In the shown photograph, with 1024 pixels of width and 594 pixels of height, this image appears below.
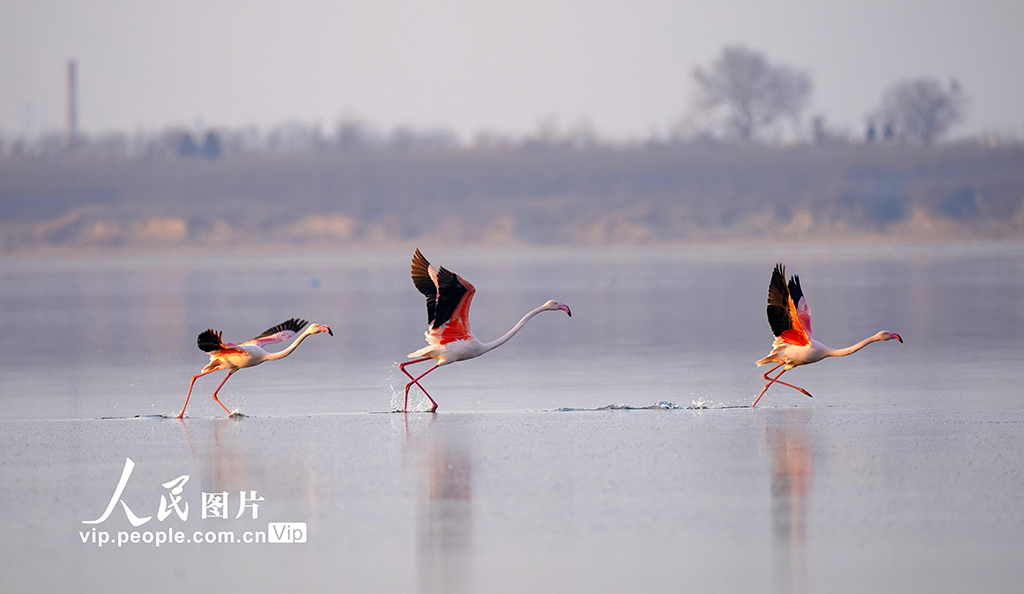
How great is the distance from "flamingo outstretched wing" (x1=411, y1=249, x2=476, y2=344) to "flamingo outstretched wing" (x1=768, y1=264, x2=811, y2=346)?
239 cm

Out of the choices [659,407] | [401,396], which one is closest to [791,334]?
[659,407]

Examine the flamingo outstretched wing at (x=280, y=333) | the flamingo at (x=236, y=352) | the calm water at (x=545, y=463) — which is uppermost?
the flamingo outstretched wing at (x=280, y=333)

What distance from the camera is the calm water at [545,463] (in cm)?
644

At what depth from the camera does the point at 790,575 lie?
6191 millimetres

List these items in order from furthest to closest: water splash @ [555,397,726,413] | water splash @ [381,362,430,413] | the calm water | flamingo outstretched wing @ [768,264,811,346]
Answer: water splash @ [381,362,430,413]
flamingo outstretched wing @ [768,264,811,346]
water splash @ [555,397,726,413]
the calm water

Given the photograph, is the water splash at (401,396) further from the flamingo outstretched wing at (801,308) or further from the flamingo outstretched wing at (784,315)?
the flamingo outstretched wing at (801,308)

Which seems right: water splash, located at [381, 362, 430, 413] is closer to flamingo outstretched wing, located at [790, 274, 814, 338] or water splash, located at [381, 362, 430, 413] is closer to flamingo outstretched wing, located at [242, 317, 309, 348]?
flamingo outstretched wing, located at [242, 317, 309, 348]

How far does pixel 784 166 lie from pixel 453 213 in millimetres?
17396

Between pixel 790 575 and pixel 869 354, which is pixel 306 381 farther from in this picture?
pixel 790 575

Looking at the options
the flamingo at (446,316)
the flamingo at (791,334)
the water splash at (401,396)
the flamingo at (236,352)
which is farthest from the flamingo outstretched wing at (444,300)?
the flamingo at (791,334)

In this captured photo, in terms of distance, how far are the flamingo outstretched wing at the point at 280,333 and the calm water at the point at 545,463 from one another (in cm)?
57

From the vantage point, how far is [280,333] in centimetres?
1168

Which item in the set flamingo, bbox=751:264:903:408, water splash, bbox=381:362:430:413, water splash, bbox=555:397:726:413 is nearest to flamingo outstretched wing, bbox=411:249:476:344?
water splash, bbox=381:362:430:413

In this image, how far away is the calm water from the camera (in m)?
6.44
